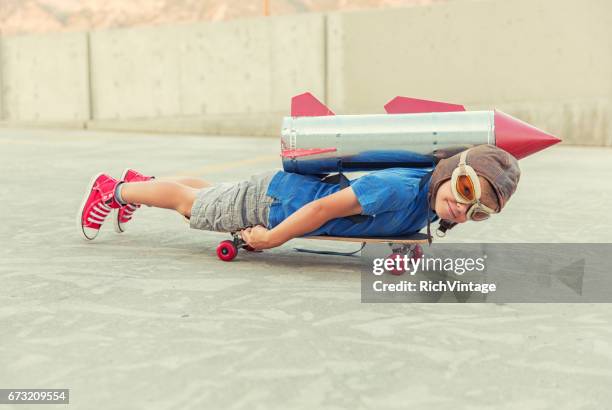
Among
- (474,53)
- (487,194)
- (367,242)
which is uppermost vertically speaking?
(474,53)

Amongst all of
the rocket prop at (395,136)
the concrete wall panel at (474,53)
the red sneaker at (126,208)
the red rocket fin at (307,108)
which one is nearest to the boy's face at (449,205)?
the rocket prop at (395,136)

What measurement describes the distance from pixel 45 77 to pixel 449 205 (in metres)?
12.6

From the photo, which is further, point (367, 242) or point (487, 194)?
point (367, 242)

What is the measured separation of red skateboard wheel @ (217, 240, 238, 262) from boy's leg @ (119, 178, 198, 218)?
32 centimetres

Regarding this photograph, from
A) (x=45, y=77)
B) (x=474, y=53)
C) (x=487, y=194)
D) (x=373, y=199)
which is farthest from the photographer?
(x=45, y=77)

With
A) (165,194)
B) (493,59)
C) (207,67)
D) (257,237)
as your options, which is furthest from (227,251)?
(207,67)

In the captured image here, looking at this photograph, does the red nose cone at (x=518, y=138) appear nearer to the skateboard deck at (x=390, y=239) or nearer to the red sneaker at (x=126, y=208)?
the skateboard deck at (x=390, y=239)

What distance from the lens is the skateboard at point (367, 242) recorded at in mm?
2889

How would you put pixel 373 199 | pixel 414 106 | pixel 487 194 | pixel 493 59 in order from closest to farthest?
pixel 487 194
pixel 373 199
pixel 414 106
pixel 493 59

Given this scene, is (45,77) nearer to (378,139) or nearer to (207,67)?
(207,67)

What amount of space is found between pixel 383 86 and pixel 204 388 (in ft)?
32.8

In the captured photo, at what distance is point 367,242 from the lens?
298cm

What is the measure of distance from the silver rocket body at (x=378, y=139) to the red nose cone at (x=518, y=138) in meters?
0.03

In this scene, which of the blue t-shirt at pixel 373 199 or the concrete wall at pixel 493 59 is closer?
the blue t-shirt at pixel 373 199
